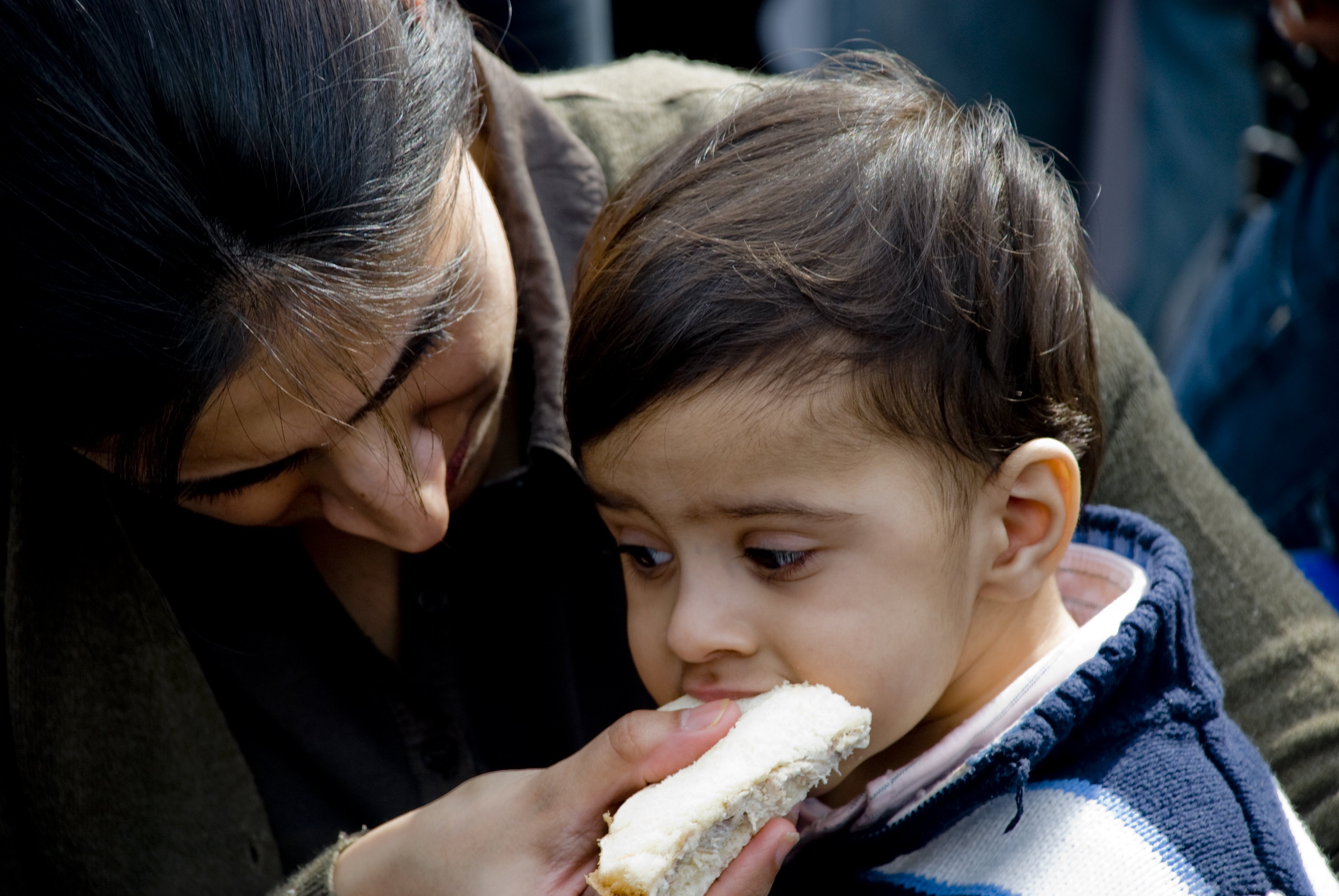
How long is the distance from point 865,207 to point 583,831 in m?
0.82

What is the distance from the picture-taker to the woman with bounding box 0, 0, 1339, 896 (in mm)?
1167

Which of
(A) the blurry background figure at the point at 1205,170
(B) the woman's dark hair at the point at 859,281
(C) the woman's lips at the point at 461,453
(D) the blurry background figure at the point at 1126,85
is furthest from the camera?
(D) the blurry background figure at the point at 1126,85

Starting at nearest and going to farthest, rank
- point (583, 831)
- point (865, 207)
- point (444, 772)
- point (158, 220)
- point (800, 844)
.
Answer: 1. point (158, 220)
2. point (583, 831)
3. point (865, 207)
4. point (800, 844)
5. point (444, 772)

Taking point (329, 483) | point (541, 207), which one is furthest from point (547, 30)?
point (329, 483)

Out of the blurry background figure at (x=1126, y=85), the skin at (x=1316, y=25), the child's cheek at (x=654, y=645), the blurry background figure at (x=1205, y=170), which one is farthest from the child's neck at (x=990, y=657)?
the blurry background figure at (x=1126, y=85)

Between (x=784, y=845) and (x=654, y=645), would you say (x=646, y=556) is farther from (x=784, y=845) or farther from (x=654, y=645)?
(x=784, y=845)

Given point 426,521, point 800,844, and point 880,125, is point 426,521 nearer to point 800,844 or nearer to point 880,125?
point 800,844

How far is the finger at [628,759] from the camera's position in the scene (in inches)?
49.8

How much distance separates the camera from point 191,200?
117cm

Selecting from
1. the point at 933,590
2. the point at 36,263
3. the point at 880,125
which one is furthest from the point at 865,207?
the point at 36,263

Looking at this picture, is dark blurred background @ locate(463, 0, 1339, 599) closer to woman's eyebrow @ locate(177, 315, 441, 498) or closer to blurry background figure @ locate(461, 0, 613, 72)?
blurry background figure @ locate(461, 0, 613, 72)

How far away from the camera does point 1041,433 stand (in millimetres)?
1484

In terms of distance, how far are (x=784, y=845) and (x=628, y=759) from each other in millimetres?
206

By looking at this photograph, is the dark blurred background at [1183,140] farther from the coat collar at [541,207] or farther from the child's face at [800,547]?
the child's face at [800,547]
